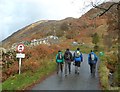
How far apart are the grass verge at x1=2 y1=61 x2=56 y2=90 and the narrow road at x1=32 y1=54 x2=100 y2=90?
1.92 feet

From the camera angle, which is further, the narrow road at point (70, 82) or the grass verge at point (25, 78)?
the grass verge at point (25, 78)

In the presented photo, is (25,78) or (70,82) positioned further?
(25,78)

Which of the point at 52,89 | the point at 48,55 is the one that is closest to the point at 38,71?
the point at 52,89

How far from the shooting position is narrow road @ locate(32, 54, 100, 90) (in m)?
17.9

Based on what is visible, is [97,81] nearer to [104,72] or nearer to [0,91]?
[104,72]

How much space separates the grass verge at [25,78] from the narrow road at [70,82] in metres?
0.59

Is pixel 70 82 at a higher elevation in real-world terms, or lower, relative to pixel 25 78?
lower

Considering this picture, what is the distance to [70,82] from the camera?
763 inches

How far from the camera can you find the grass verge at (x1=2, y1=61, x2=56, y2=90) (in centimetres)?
1800

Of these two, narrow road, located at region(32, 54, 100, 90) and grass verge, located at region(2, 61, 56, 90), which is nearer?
narrow road, located at region(32, 54, 100, 90)

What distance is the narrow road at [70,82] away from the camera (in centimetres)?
1788

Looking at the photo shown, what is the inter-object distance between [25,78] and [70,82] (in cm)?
283

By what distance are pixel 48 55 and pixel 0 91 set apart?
16.4 metres

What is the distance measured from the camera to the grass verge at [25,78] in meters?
18.0
